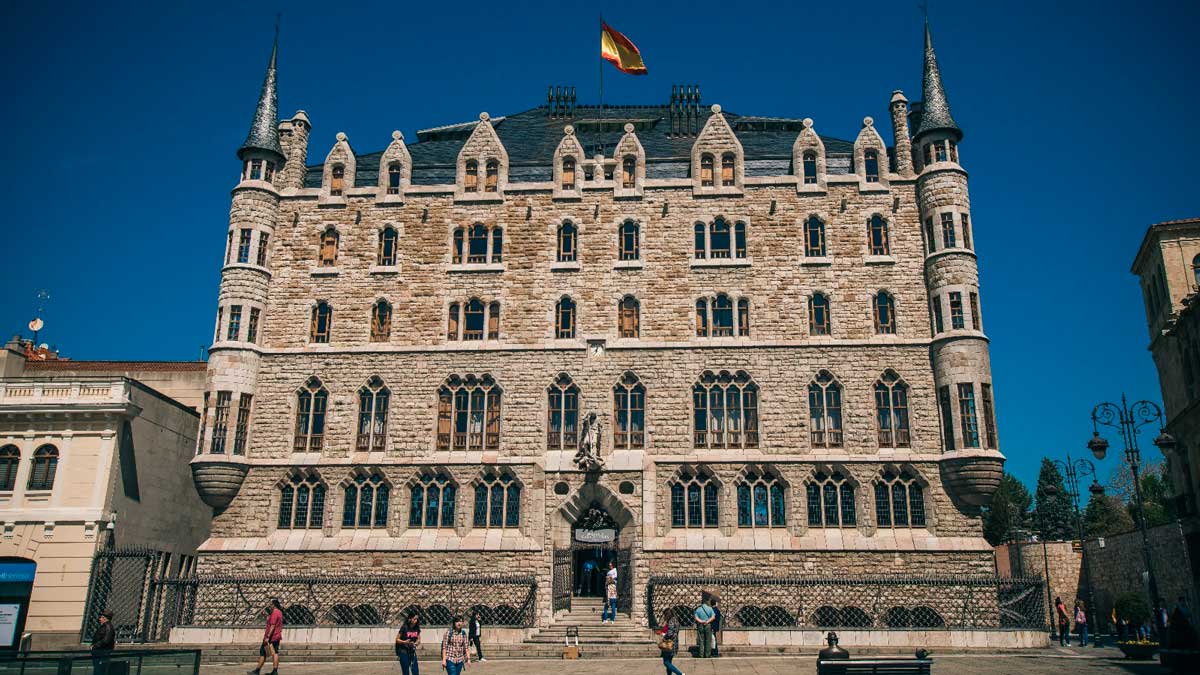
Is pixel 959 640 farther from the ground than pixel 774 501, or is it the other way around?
pixel 774 501

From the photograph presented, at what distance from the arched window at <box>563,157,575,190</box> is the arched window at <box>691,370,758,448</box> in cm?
885

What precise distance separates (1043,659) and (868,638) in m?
4.13

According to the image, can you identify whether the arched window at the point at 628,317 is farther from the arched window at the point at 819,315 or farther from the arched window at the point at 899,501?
the arched window at the point at 899,501

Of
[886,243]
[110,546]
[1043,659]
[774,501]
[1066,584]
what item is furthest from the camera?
[1066,584]

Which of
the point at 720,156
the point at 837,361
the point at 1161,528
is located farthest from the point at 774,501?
the point at 1161,528

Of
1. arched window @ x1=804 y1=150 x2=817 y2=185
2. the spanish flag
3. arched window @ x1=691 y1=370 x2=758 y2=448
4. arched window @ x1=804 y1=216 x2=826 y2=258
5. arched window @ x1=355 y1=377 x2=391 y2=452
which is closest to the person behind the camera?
arched window @ x1=691 y1=370 x2=758 y2=448

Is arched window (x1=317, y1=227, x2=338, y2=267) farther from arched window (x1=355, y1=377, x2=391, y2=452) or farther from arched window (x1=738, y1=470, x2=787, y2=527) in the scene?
arched window (x1=738, y1=470, x2=787, y2=527)

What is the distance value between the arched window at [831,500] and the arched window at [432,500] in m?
12.1

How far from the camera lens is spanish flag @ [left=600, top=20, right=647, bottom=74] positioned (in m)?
38.0

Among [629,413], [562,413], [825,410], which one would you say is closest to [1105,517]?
[825,410]

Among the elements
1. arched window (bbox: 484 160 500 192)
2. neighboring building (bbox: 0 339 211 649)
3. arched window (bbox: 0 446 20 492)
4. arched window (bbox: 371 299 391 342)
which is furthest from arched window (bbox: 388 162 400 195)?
arched window (bbox: 0 446 20 492)

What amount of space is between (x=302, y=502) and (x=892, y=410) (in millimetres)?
20620

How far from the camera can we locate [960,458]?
95.8 ft

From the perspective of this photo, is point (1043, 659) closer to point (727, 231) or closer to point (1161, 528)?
point (1161, 528)
